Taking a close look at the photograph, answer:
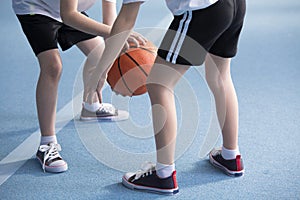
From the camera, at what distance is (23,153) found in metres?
2.94

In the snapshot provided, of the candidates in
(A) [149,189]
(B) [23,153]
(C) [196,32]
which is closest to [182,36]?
(C) [196,32]

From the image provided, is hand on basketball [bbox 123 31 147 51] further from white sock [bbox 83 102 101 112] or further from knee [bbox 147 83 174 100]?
white sock [bbox 83 102 101 112]

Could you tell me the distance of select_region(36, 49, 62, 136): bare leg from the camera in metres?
2.74

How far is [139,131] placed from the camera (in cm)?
320

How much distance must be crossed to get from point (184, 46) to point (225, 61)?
0.36 meters

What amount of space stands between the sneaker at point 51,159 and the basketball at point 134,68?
48 centimetres

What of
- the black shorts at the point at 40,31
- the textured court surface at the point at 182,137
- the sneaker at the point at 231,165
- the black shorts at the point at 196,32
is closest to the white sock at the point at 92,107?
the textured court surface at the point at 182,137

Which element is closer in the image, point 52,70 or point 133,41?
point 133,41

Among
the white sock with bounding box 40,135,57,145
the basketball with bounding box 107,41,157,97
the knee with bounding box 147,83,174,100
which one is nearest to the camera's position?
the knee with bounding box 147,83,174,100

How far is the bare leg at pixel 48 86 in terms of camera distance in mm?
2742

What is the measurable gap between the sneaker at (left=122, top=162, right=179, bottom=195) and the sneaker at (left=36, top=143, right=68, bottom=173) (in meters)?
0.37

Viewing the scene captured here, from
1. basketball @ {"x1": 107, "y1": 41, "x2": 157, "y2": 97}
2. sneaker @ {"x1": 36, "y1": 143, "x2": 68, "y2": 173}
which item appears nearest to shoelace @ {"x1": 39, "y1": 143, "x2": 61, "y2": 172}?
sneaker @ {"x1": 36, "y1": 143, "x2": 68, "y2": 173}

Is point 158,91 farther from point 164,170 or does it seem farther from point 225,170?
point 225,170

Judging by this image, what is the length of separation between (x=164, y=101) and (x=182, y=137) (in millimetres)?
753
